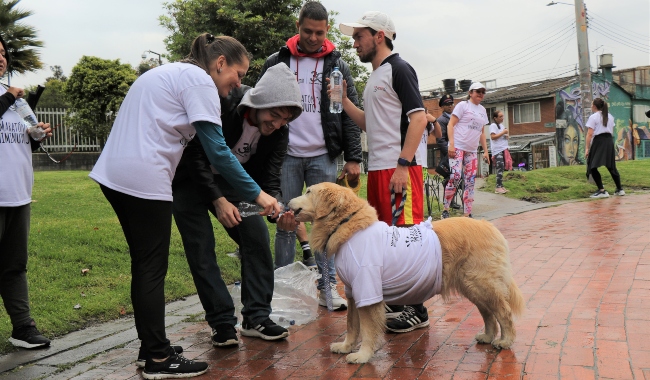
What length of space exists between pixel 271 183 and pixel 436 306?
187 centimetres

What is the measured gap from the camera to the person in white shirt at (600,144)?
14.0 metres

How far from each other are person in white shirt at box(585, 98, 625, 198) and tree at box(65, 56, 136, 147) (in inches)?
707

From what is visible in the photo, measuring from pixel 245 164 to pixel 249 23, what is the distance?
18.2 metres

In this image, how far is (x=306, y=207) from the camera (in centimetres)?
397

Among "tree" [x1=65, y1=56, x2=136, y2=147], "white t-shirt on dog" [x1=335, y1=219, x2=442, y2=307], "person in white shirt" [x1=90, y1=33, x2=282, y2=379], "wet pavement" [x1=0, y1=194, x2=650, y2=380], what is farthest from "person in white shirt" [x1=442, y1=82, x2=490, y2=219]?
"tree" [x1=65, y1=56, x2=136, y2=147]

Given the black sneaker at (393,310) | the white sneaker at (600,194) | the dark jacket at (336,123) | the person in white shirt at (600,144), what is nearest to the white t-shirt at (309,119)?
the dark jacket at (336,123)

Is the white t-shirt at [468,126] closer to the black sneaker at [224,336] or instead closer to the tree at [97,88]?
the black sneaker at [224,336]

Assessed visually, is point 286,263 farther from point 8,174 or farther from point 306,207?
point 8,174

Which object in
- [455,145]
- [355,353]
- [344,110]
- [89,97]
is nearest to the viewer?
[355,353]

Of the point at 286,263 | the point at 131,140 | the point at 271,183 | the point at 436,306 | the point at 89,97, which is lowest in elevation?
the point at 436,306

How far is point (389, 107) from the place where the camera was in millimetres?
4512


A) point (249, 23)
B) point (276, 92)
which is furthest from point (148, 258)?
point (249, 23)

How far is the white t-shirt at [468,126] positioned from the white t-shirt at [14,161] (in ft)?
23.3

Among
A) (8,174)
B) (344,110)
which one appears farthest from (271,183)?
(8,174)
